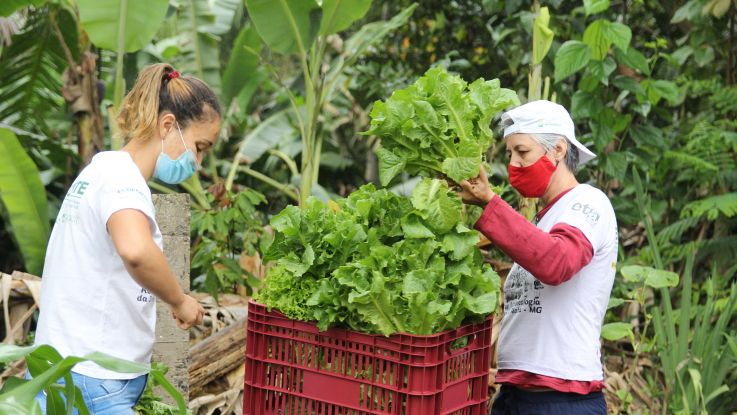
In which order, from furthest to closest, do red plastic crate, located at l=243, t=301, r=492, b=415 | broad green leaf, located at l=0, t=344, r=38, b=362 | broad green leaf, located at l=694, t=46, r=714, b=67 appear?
broad green leaf, located at l=694, t=46, r=714, b=67 → red plastic crate, located at l=243, t=301, r=492, b=415 → broad green leaf, located at l=0, t=344, r=38, b=362

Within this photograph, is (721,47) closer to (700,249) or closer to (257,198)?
(700,249)

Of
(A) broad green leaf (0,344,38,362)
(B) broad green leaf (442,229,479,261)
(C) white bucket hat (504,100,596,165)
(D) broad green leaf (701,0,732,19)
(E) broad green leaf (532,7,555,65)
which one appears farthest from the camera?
(D) broad green leaf (701,0,732,19)

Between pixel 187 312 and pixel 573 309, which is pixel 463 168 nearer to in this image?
pixel 573 309

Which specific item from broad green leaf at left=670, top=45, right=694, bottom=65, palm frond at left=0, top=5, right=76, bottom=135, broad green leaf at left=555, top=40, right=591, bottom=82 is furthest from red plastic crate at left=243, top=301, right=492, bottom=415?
palm frond at left=0, top=5, right=76, bottom=135

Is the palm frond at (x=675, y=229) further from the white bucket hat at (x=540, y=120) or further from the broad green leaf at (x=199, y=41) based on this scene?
the broad green leaf at (x=199, y=41)

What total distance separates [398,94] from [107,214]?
2.88ft

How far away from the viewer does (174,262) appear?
374 cm

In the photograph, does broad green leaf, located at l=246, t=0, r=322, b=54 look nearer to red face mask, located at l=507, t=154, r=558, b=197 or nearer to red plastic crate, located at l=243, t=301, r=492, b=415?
red face mask, located at l=507, t=154, r=558, b=197

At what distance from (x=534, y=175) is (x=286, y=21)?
3145mm

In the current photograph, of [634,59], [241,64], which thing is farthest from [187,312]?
[241,64]

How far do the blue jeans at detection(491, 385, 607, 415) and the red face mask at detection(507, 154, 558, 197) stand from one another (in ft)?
2.09

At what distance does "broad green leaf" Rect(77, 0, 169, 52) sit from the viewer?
518cm

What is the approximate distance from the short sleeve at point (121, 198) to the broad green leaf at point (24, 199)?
331 cm

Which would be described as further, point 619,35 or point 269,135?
point 269,135
